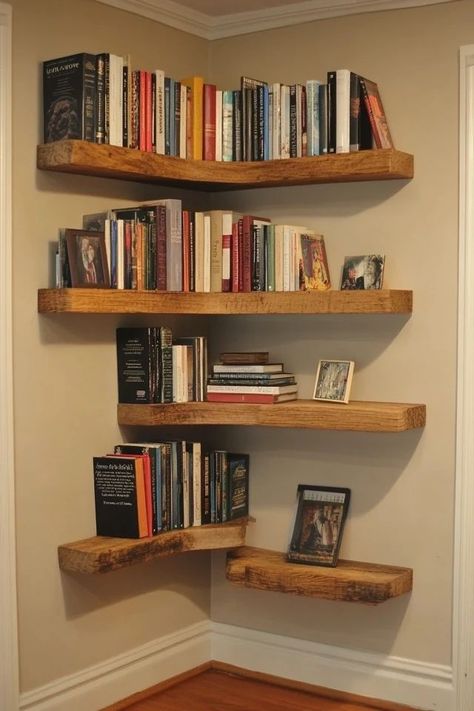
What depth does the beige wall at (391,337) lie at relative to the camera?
3.42 metres

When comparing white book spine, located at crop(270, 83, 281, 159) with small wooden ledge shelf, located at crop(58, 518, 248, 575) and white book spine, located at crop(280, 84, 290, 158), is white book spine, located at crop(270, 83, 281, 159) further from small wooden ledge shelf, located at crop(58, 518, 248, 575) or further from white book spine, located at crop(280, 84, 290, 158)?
small wooden ledge shelf, located at crop(58, 518, 248, 575)

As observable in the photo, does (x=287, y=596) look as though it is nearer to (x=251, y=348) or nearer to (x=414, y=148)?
(x=251, y=348)

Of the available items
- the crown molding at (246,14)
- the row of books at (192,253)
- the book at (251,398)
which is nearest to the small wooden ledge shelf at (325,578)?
the book at (251,398)

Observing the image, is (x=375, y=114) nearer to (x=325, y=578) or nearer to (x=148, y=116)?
(x=148, y=116)

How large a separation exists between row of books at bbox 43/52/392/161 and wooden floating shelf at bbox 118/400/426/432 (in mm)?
834

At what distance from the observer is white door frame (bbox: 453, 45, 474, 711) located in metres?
3.35

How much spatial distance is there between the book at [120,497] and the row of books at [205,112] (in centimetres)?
102

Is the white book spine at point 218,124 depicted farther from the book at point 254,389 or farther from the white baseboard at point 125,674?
the white baseboard at point 125,674

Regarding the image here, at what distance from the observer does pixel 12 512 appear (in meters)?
3.13

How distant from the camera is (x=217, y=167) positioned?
362 cm

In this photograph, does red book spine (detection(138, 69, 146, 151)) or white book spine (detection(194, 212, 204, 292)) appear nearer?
red book spine (detection(138, 69, 146, 151))

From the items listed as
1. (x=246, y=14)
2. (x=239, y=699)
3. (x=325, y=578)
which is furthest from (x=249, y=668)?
(x=246, y=14)

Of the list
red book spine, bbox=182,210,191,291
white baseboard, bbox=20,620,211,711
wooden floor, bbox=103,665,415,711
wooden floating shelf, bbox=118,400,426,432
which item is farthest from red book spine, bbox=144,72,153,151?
wooden floor, bbox=103,665,415,711

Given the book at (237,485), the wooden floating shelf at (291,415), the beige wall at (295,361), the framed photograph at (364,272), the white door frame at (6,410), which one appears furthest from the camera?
the book at (237,485)
